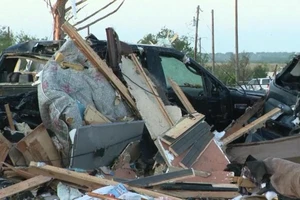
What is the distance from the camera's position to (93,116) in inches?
266

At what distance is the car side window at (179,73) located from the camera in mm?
8531

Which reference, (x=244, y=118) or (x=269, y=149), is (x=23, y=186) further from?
(x=244, y=118)

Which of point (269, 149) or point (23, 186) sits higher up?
point (23, 186)

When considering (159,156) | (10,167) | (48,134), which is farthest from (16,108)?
(159,156)

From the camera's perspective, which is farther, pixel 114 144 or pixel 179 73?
pixel 179 73

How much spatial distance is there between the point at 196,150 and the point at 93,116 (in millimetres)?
1313

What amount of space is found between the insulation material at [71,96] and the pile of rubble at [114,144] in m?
0.01

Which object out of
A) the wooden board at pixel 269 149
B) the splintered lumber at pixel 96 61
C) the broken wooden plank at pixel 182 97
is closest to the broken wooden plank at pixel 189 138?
the wooden board at pixel 269 149

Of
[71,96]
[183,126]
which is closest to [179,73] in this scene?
[183,126]

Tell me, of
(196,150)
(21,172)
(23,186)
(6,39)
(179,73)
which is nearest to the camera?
Result: (23,186)

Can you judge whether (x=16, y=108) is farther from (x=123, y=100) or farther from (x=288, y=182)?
(x=288, y=182)

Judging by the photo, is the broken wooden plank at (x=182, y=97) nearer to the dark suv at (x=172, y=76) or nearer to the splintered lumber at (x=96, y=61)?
the dark suv at (x=172, y=76)

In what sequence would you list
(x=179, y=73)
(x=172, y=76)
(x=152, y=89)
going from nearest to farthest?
(x=152, y=89) → (x=172, y=76) → (x=179, y=73)

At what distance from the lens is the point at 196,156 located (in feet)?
21.5
